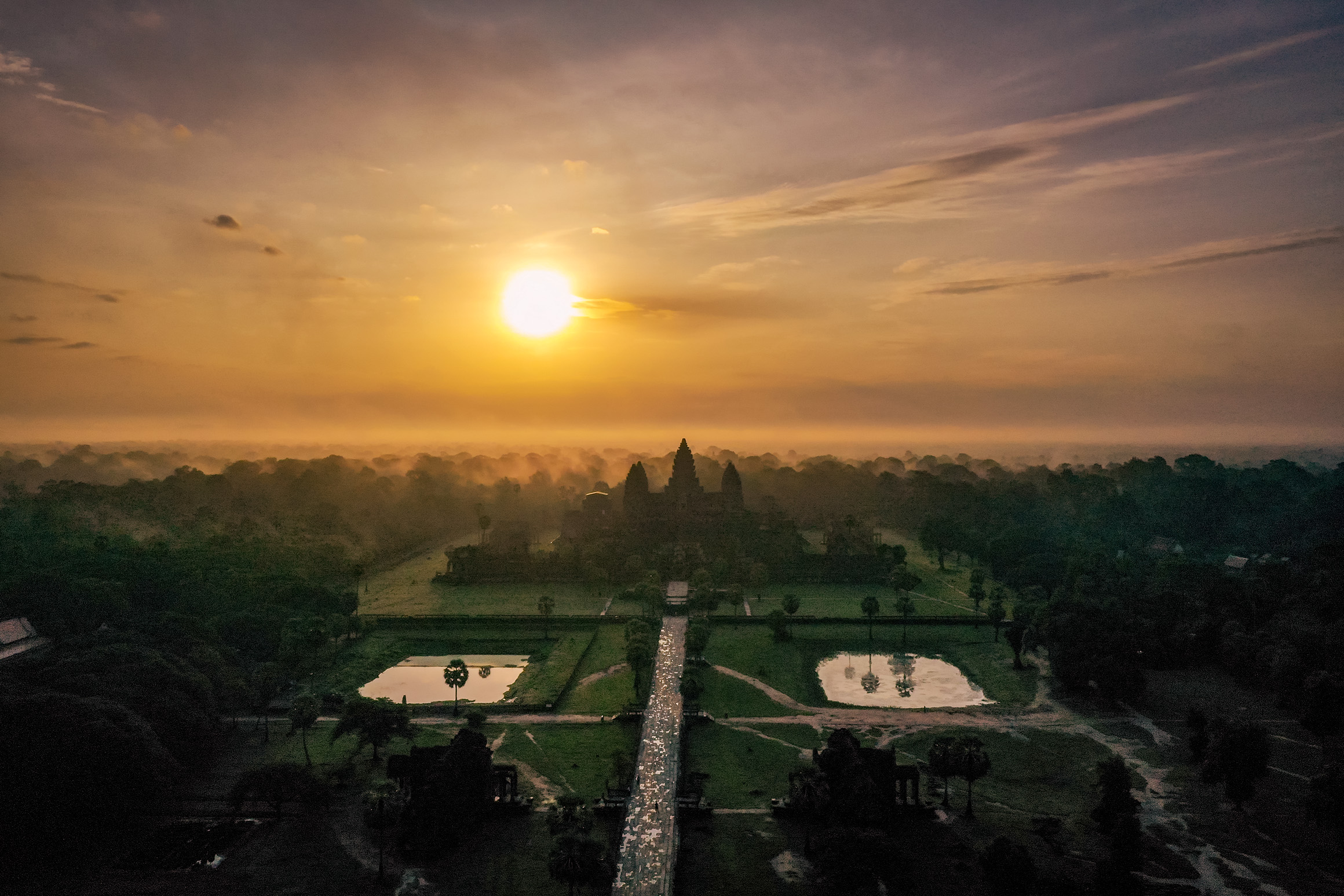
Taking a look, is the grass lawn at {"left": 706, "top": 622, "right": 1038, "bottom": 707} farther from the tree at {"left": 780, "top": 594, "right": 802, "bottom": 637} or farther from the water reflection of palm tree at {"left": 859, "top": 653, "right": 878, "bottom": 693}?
the water reflection of palm tree at {"left": 859, "top": 653, "right": 878, "bottom": 693}

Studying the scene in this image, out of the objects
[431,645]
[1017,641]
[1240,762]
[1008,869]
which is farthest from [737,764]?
[431,645]

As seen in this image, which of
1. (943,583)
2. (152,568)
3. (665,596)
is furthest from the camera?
(943,583)

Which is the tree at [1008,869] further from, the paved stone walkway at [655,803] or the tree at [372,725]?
the tree at [372,725]

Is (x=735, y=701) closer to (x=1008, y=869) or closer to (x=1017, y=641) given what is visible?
(x=1008, y=869)

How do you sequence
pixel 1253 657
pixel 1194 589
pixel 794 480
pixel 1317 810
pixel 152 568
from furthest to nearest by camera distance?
pixel 794 480, pixel 1194 589, pixel 152 568, pixel 1253 657, pixel 1317 810

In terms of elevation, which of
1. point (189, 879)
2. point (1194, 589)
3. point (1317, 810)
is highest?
point (1194, 589)

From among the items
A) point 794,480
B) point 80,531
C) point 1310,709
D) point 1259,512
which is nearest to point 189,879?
point 1310,709

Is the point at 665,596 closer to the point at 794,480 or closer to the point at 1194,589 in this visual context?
the point at 1194,589

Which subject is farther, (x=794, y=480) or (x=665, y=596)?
(x=794, y=480)
